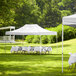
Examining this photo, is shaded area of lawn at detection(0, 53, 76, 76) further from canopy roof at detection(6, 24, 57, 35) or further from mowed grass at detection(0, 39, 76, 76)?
canopy roof at detection(6, 24, 57, 35)

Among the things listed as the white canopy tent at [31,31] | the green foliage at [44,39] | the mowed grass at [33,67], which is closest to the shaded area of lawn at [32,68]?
the mowed grass at [33,67]

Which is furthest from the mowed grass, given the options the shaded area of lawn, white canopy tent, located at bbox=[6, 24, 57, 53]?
white canopy tent, located at bbox=[6, 24, 57, 53]

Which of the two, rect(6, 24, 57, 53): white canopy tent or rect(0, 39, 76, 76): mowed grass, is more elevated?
rect(6, 24, 57, 53): white canopy tent

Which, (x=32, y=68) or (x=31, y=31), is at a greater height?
(x=31, y=31)

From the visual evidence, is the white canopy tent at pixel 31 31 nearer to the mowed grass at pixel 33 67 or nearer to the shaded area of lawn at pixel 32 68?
the mowed grass at pixel 33 67

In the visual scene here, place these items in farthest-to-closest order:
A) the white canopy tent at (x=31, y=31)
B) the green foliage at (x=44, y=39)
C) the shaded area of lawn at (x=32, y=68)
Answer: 1. the green foliage at (x=44, y=39)
2. the white canopy tent at (x=31, y=31)
3. the shaded area of lawn at (x=32, y=68)

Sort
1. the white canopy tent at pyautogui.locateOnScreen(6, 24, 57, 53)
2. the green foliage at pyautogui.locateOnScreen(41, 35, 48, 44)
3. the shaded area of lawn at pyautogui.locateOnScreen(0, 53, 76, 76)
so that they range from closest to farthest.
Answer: the shaded area of lawn at pyautogui.locateOnScreen(0, 53, 76, 76)
the white canopy tent at pyautogui.locateOnScreen(6, 24, 57, 53)
the green foliage at pyautogui.locateOnScreen(41, 35, 48, 44)

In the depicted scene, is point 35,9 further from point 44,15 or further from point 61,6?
point 61,6

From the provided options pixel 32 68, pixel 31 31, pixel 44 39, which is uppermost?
pixel 44 39

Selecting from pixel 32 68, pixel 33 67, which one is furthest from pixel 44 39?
pixel 32 68

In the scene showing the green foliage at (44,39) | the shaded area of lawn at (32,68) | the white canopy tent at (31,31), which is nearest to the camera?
the shaded area of lawn at (32,68)

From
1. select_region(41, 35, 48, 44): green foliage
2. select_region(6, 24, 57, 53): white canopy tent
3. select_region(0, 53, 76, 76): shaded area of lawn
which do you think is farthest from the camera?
select_region(41, 35, 48, 44): green foliage

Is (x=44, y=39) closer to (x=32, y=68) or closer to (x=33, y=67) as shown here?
(x=33, y=67)

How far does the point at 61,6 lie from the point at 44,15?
1313cm
